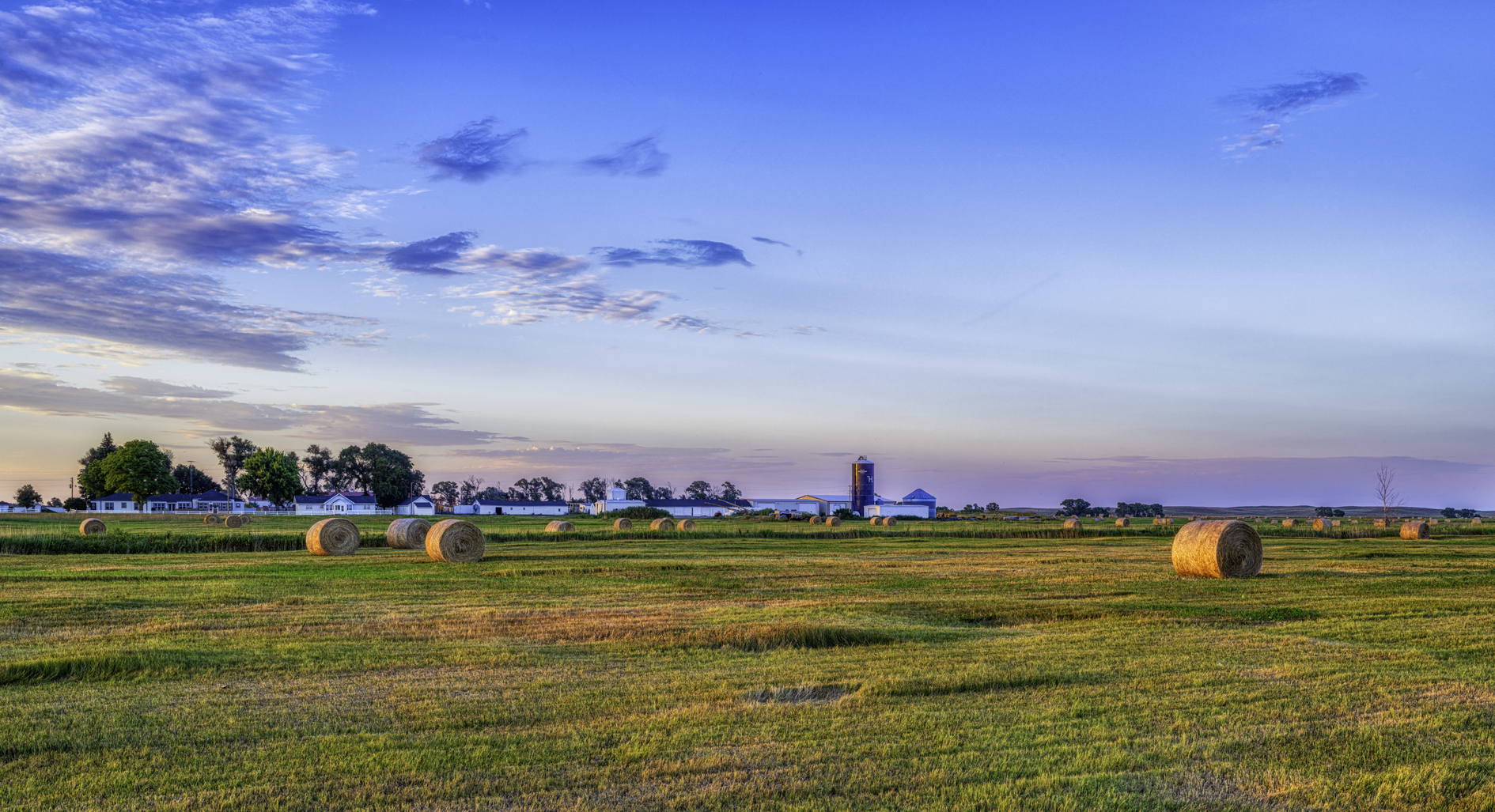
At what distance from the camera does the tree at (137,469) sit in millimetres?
129375

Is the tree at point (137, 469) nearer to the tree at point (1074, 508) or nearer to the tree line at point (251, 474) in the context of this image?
the tree line at point (251, 474)

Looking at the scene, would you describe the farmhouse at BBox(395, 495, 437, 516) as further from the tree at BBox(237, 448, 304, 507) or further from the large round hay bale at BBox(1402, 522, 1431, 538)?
the large round hay bale at BBox(1402, 522, 1431, 538)

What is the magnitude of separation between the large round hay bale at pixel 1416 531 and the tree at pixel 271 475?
123344 millimetres

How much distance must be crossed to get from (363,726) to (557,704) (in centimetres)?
191

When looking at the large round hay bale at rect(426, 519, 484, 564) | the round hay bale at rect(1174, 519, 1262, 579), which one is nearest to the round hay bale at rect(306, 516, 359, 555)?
the large round hay bale at rect(426, 519, 484, 564)

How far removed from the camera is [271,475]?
131750mm

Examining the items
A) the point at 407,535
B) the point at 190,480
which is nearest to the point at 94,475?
the point at 190,480

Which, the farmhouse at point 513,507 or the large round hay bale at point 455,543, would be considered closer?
the large round hay bale at point 455,543

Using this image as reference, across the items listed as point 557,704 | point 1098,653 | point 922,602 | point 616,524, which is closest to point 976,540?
point 616,524

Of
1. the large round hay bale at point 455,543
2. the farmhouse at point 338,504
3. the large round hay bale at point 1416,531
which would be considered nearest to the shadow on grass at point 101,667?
the large round hay bale at point 455,543

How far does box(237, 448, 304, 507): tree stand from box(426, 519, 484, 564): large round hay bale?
356ft

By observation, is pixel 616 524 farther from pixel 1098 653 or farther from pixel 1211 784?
pixel 1211 784

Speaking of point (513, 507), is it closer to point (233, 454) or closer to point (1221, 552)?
point (233, 454)

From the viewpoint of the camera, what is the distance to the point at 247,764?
26.9ft
